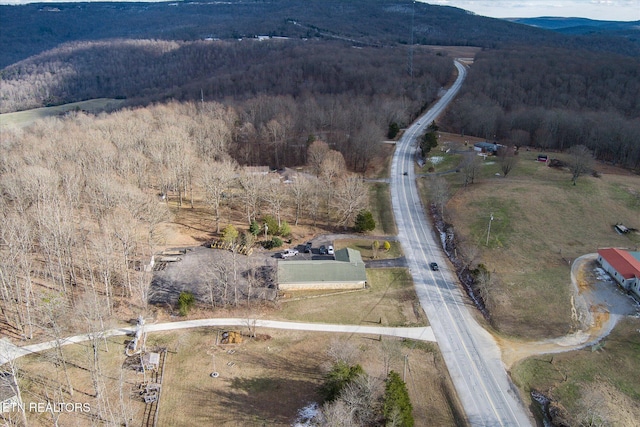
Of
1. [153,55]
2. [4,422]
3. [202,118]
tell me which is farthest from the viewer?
[153,55]

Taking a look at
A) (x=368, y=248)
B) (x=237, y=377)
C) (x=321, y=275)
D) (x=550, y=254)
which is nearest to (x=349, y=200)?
(x=368, y=248)

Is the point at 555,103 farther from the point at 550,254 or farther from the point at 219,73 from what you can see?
the point at 219,73

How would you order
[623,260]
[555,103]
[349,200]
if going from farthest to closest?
1. [555,103]
2. [349,200]
3. [623,260]

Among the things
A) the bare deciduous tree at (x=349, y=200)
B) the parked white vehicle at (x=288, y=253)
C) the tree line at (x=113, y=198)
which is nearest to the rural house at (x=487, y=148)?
the tree line at (x=113, y=198)

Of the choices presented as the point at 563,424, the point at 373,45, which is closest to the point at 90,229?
the point at 563,424

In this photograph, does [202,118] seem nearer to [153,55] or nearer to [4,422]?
[4,422]

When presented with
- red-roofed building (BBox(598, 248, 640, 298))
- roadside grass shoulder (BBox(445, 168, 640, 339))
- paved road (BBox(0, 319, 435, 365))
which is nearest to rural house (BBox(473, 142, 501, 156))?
roadside grass shoulder (BBox(445, 168, 640, 339))
